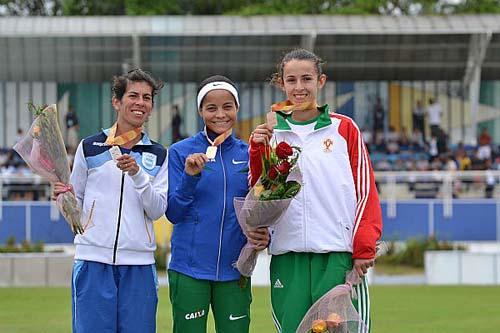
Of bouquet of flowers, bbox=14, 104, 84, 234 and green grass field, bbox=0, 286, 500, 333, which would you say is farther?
green grass field, bbox=0, 286, 500, 333

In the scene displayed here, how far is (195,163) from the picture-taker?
6953 millimetres

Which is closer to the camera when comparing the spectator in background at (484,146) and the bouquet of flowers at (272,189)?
the bouquet of flowers at (272,189)

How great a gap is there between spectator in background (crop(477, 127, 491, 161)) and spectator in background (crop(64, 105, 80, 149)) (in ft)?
36.5

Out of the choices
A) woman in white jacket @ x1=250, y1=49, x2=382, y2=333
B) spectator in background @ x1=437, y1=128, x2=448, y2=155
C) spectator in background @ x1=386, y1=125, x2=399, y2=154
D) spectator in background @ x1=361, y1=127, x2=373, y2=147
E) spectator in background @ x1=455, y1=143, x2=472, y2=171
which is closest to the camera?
woman in white jacket @ x1=250, y1=49, x2=382, y2=333

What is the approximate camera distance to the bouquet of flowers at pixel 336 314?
6.54m

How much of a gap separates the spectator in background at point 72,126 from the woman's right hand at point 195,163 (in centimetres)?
2533

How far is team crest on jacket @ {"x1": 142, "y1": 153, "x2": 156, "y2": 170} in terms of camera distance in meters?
7.23

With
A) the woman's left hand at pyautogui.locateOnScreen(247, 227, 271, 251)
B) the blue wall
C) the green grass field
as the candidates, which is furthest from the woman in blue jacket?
the blue wall

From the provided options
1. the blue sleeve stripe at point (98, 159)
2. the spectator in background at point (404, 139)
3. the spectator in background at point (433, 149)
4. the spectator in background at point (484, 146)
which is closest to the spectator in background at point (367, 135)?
the spectator in background at point (404, 139)

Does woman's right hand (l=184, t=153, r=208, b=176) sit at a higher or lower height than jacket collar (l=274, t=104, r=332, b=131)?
lower

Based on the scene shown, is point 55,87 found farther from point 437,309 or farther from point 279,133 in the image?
point 279,133

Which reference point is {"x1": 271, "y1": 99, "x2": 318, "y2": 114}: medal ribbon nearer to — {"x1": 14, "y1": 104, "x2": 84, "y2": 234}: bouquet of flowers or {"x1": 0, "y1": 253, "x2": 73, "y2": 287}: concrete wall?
{"x1": 14, "y1": 104, "x2": 84, "y2": 234}: bouquet of flowers

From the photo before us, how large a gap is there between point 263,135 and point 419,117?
93.8 feet

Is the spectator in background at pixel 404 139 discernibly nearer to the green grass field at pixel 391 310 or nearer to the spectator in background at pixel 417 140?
the spectator in background at pixel 417 140
